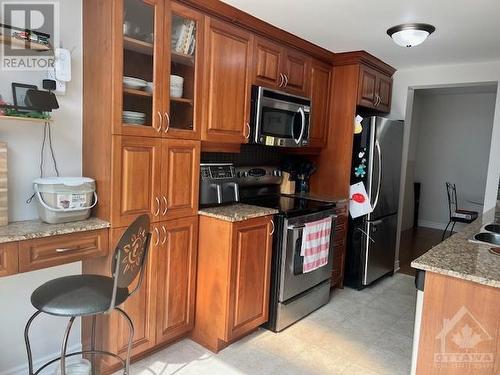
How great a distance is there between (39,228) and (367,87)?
302 centimetres

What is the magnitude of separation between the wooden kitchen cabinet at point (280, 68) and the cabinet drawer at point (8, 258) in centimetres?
187

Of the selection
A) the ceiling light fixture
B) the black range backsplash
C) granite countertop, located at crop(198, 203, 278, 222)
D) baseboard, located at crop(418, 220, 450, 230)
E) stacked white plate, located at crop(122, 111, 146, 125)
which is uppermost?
the ceiling light fixture

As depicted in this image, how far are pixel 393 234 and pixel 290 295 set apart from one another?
5.79ft

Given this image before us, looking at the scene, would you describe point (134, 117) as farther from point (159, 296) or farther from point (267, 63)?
point (267, 63)

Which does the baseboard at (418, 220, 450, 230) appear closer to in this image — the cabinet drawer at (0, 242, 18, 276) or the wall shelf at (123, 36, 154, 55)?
the wall shelf at (123, 36, 154, 55)

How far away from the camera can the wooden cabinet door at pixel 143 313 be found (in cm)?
209

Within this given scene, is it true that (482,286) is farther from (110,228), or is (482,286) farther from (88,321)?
(88,321)

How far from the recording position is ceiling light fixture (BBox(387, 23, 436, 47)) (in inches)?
100

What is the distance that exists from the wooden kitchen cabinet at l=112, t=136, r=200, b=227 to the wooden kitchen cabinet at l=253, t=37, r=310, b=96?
0.84 meters

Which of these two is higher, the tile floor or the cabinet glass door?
the cabinet glass door

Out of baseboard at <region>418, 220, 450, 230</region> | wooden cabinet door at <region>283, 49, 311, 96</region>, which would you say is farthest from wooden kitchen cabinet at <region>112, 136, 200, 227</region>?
baseboard at <region>418, 220, 450, 230</region>

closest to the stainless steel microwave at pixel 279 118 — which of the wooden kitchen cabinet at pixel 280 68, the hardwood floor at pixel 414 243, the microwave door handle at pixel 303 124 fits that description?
the microwave door handle at pixel 303 124

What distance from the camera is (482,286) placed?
149 centimetres

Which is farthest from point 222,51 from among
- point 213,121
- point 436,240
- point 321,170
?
point 436,240
